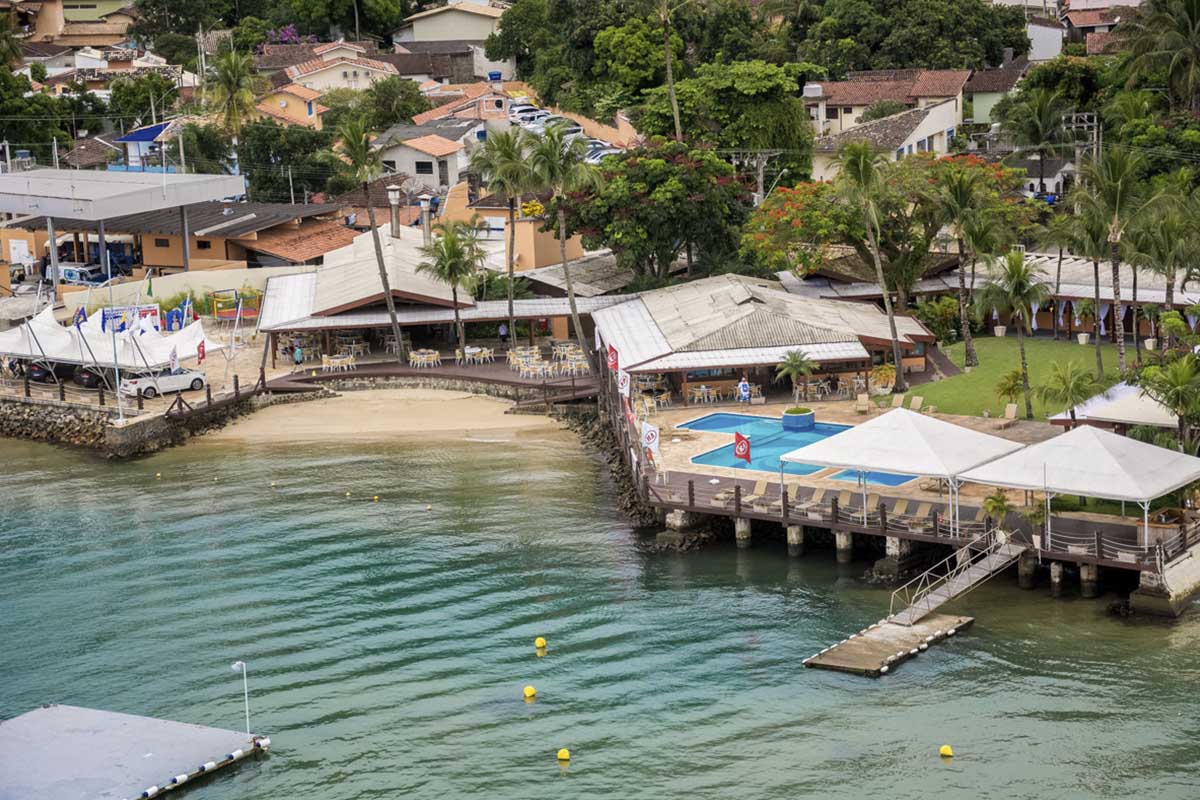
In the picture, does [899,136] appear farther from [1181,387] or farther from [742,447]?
[1181,387]

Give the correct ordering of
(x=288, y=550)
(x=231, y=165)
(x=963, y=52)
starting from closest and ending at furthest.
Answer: (x=288, y=550), (x=231, y=165), (x=963, y=52)

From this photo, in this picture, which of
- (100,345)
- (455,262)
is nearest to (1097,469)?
(455,262)

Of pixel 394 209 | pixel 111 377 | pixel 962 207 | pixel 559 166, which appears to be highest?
pixel 559 166

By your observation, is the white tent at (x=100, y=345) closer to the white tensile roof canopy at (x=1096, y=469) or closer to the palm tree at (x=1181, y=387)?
the white tensile roof canopy at (x=1096, y=469)

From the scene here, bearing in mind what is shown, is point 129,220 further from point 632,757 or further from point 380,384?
point 632,757

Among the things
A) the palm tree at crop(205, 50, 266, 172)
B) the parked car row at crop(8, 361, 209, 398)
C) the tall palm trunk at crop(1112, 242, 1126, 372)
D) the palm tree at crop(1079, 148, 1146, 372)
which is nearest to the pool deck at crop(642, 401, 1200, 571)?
the tall palm trunk at crop(1112, 242, 1126, 372)

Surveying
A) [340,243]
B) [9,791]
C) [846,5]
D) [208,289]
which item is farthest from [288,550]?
[846,5]

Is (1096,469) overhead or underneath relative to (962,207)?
underneath
